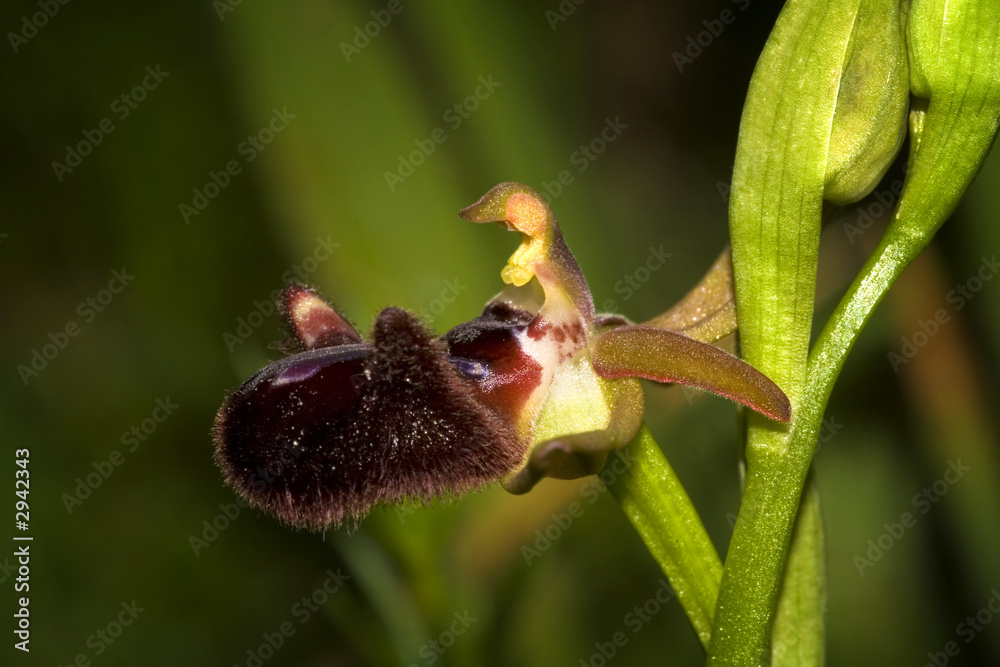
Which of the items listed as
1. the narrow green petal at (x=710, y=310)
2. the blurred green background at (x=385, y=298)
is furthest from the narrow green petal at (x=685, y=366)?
the blurred green background at (x=385, y=298)

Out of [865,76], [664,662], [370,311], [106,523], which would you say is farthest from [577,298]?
[106,523]

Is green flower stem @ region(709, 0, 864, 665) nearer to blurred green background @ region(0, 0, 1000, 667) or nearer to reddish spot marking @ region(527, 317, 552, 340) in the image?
reddish spot marking @ region(527, 317, 552, 340)

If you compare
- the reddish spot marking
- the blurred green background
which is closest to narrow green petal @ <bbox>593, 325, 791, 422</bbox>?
the reddish spot marking

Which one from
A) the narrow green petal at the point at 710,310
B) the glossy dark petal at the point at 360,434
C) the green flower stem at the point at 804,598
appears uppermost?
the glossy dark petal at the point at 360,434

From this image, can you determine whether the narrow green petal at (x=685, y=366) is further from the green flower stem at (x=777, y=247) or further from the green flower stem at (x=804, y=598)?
the green flower stem at (x=804, y=598)

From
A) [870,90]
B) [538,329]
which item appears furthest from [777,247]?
[538,329]

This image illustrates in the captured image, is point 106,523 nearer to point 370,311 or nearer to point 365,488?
point 370,311
